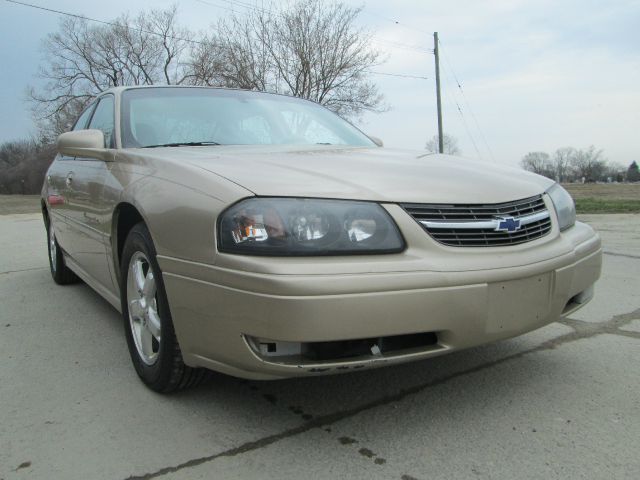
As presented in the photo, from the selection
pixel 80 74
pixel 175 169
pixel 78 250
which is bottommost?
pixel 78 250

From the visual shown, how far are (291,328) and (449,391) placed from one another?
0.99 meters

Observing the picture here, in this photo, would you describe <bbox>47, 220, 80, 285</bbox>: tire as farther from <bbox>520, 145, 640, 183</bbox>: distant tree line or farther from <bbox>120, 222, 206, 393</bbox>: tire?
<bbox>520, 145, 640, 183</bbox>: distant tree line

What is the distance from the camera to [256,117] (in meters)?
3.26

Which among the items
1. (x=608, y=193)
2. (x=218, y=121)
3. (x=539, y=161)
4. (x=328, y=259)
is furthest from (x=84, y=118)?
(x=539, y=161)

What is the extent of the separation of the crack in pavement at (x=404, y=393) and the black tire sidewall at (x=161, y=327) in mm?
499

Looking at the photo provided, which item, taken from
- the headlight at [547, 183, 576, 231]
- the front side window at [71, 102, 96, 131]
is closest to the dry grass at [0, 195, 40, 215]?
the front side window at [71, 102, 96, 131]

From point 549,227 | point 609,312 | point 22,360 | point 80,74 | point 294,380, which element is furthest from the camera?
point 80,74

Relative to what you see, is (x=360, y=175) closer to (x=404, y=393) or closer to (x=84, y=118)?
(x=404, y=393)

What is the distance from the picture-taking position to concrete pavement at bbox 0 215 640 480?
71.4 inches

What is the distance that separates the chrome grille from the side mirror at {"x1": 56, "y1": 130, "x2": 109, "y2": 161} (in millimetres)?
1841

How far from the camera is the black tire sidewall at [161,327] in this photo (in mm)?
2195

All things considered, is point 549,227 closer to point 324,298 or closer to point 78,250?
point 324,298

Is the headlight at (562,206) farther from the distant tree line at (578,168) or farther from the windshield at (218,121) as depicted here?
the distant tree line at (578,168)

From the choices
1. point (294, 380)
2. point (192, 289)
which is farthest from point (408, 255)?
point (294, 380)
